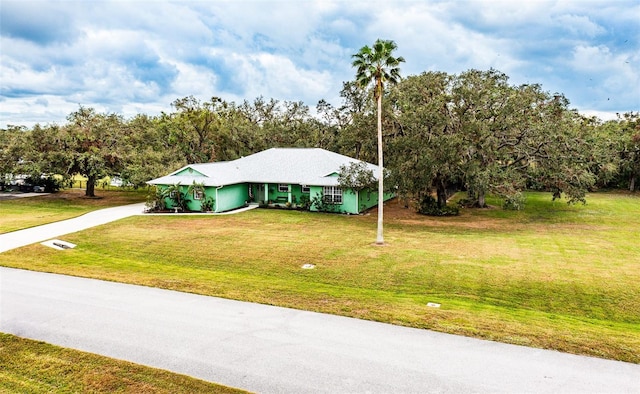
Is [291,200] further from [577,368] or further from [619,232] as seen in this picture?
[577,368]

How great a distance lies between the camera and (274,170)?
33.7m

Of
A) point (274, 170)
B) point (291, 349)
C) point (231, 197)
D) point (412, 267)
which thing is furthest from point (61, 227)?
point (291, 349)

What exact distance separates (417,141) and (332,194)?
7.73 m

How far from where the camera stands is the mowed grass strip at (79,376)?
23.3ft

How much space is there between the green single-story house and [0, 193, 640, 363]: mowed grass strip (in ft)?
10.3

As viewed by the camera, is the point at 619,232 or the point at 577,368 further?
the point at 619,232

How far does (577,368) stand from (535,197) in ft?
120

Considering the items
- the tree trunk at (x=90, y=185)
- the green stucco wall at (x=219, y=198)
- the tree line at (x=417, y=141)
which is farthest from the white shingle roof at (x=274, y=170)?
the tree trunk at (x=90, y=185)

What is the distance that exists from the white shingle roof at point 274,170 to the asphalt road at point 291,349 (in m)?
19.4

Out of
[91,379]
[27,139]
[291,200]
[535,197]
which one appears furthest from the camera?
[535,197]

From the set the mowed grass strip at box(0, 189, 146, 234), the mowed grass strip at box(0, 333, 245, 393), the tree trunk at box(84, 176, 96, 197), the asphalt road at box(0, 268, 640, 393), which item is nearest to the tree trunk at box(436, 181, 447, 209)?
the asphalt road at box(0, 268, 640, 393)

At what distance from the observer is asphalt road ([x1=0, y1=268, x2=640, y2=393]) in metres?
7.31

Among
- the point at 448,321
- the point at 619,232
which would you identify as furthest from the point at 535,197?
the point at 448,321

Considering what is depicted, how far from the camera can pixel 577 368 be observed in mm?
7758
